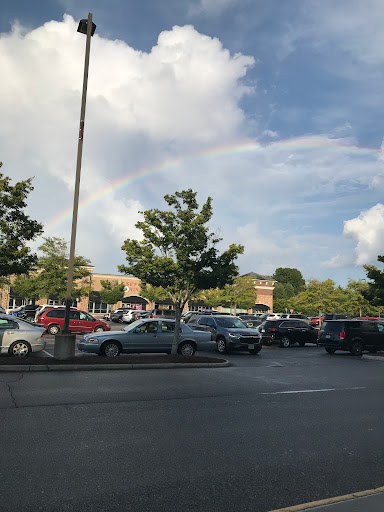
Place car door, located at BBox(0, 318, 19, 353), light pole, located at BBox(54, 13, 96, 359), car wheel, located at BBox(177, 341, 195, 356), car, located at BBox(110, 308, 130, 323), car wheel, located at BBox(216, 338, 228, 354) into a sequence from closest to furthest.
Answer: light pole, located at BBox(54, 13, 96, 359) < car door, located at BBox(0, 318, 19, 353) < car wheel, located at BBox(177, 341, 195, 356) < car wheel, located at BBox(216, 338, 228, 354) < car, located at BBox(110, 308, 130, 323)

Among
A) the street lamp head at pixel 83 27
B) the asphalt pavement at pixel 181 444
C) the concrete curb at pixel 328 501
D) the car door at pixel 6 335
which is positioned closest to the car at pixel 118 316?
the car door at pixel 6 335

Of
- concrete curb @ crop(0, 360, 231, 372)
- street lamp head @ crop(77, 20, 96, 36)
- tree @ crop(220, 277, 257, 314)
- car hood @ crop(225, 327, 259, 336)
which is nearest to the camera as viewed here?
concrete curb @ crop(0, 360, 231, 372)

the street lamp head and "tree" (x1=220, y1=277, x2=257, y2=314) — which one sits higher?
the street lamp head

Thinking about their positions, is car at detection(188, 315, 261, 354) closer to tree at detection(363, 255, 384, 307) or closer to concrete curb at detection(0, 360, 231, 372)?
concrete curb at detection(0, 360, 231, 372)

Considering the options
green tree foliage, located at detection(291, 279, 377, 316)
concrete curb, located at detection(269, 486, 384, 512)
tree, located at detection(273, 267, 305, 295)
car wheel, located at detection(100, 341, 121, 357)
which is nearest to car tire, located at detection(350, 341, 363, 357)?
car wheel, located at detection(100, 341, 121, 357)

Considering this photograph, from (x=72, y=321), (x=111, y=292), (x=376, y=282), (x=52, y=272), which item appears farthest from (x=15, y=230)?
(x=111, y=292)

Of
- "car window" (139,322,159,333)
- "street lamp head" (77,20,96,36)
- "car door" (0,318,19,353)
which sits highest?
"street lamp head" (77,20,96,36)

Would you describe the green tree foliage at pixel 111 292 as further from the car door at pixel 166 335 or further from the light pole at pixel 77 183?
the light pole at pixel 77 183

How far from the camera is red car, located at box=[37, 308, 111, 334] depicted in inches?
969

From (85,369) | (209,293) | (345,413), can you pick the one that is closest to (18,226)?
(85,369)

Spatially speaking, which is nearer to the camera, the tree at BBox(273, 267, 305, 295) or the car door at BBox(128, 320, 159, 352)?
the car door at BBox(128, 320, 159, 352)

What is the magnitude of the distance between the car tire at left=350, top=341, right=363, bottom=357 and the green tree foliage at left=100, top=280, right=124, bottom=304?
4526cm

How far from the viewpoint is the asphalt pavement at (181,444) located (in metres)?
4.19

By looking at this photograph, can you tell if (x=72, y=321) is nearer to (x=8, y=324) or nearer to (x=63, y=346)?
(x=8, y=324)
